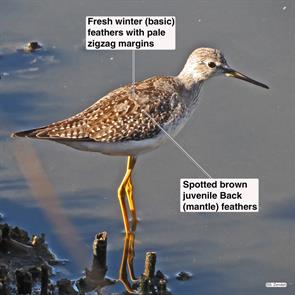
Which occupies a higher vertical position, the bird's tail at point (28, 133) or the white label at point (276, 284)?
the bird's tail at point (28, 133)

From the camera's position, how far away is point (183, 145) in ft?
22.9

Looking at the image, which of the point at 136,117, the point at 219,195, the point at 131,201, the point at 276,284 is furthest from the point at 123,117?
the point at 276,284

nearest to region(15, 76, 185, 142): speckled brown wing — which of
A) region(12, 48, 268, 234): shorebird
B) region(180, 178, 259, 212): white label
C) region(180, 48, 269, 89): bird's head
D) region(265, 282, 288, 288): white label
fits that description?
region(12, 48, 268, 234): shorebird

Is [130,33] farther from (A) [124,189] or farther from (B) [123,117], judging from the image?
(A) [124,189]

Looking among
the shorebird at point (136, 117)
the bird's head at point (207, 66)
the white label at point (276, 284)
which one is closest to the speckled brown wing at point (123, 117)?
the shorebird at point (136, 117)

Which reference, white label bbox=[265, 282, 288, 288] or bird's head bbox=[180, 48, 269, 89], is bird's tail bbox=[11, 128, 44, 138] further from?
white label bbox=[265, 282, 288, 288]

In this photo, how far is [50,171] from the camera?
6980 mm

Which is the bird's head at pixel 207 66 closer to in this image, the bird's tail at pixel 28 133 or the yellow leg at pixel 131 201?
the yellow leg at pixel 131 201

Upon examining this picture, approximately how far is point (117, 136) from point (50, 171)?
632 millimetres

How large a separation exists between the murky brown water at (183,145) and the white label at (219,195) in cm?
9

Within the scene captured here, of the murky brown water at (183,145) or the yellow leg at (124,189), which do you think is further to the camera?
the yellow leg at (124,189)

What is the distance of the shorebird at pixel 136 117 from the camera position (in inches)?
258

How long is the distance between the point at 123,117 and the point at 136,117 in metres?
0.08

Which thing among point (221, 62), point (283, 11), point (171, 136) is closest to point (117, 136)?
point (171, 136)
